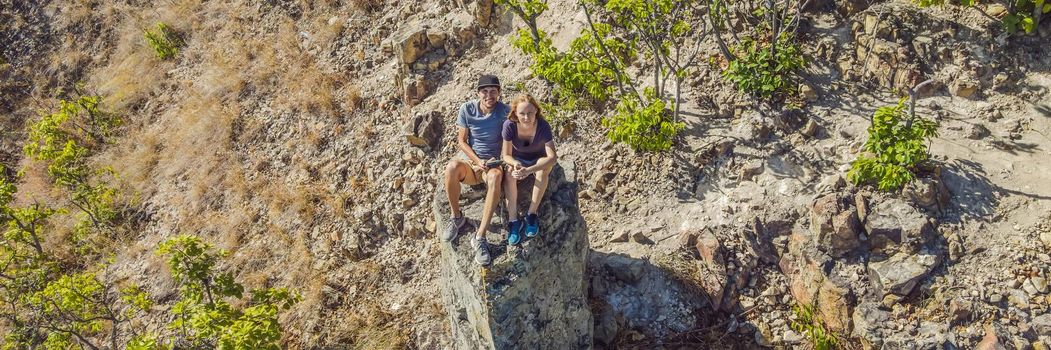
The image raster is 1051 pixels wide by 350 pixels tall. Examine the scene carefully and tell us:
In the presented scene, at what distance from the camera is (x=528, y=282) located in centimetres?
614

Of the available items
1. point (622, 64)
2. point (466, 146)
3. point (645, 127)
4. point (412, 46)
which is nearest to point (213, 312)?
point (466, 146)

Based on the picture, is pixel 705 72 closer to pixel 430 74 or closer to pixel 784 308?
pixel 784 308

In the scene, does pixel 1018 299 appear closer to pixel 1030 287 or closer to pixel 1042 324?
pixel 1030 287

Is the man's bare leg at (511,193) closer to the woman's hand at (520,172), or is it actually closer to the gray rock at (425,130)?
the woman's hand at (520,172)

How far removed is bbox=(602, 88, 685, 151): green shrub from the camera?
7902 mm

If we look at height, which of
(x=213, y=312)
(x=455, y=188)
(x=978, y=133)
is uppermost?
(x=455, y=188)

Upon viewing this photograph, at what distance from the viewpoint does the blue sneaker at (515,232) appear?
19.9 ft

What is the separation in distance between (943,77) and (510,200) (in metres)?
6.04

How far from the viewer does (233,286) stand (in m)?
7.87

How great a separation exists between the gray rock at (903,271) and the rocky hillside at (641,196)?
0.07 feet

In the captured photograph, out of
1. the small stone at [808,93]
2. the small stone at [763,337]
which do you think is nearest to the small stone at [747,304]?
the small stone at [763,337]

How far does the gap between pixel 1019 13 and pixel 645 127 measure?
189 inches

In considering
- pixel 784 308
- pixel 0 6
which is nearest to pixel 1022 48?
pixel 784 308

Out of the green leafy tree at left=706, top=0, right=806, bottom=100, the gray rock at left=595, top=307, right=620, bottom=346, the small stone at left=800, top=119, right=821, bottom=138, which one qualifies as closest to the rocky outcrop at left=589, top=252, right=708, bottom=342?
the gray rock at left=595, top=307, right=620, bottom=346
